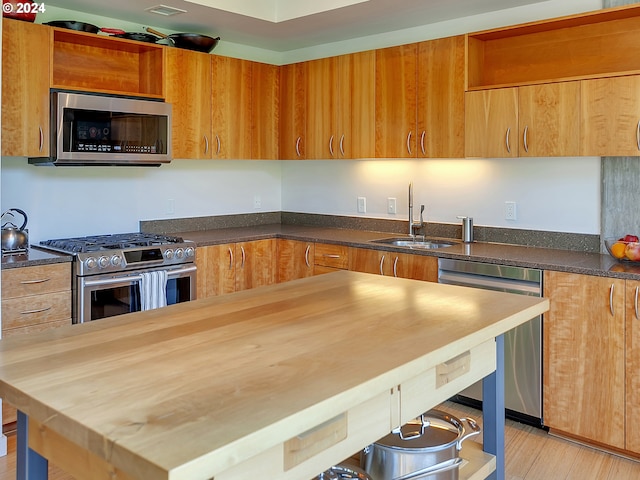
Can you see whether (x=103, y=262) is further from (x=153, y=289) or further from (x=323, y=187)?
(x=323, y=187)

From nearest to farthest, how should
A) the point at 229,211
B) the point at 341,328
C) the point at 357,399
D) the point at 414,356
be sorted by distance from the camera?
the point at 357,399, the point at 414,356, the point at 341,328, the point at 229,211

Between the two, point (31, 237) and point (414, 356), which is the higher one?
point (31, 237)

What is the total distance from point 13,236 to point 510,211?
2.96m

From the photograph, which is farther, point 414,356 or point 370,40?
point 370,40

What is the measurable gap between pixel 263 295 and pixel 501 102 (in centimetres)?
202

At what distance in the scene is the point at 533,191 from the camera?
146 inches

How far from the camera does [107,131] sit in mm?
3658

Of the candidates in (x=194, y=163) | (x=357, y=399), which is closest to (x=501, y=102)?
(x=194, y=163)

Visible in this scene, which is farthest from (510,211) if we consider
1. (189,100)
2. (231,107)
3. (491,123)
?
(189,100)

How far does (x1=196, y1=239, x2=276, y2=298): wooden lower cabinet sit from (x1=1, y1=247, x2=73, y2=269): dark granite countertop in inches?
35.6

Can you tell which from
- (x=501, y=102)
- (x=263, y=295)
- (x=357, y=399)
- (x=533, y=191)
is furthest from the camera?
(x=533, y=191)

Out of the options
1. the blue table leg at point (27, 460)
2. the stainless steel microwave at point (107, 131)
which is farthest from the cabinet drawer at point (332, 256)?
the blue table leg at point (27, 460)

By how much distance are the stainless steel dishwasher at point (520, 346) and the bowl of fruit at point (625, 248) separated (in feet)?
1.46

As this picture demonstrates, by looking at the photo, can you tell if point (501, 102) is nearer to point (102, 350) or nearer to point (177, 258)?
point (177, 258)
